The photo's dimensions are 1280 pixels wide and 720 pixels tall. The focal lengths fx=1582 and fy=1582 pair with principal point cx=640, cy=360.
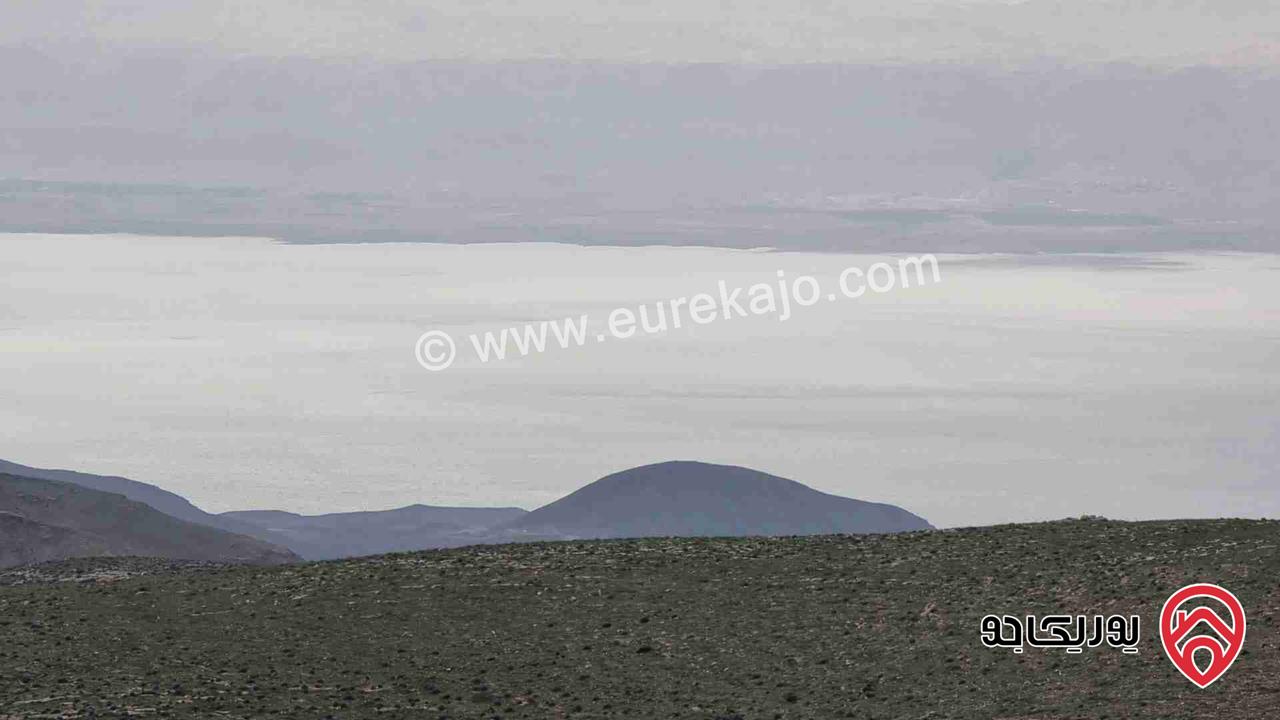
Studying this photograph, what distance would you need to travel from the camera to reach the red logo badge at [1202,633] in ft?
136

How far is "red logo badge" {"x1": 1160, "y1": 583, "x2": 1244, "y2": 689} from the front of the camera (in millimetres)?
41406

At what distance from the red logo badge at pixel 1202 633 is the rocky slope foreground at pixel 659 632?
0.50 metres

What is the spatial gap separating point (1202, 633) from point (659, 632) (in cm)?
1619

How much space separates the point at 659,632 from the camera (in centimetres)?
4978

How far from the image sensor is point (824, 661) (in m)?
46.6

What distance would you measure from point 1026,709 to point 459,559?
84.4ft

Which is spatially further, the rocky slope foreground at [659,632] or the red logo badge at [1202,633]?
the rocky slope foreground at [659,632]

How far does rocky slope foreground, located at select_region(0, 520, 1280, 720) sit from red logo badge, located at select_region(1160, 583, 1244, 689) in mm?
499

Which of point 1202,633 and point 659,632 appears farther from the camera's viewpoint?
point 659,632

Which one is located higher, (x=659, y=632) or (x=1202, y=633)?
(x=1202, y=633)

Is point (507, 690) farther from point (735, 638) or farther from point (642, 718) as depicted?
point (735, 638)

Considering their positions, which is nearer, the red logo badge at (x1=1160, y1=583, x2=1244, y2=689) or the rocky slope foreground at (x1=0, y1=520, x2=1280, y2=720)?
the red logo badge at (x1=1160, y1=583, x2=1244, y2=689)

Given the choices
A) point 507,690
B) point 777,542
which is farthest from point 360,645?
point 777,542

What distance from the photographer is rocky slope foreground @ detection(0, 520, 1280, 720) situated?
42.0 meters
